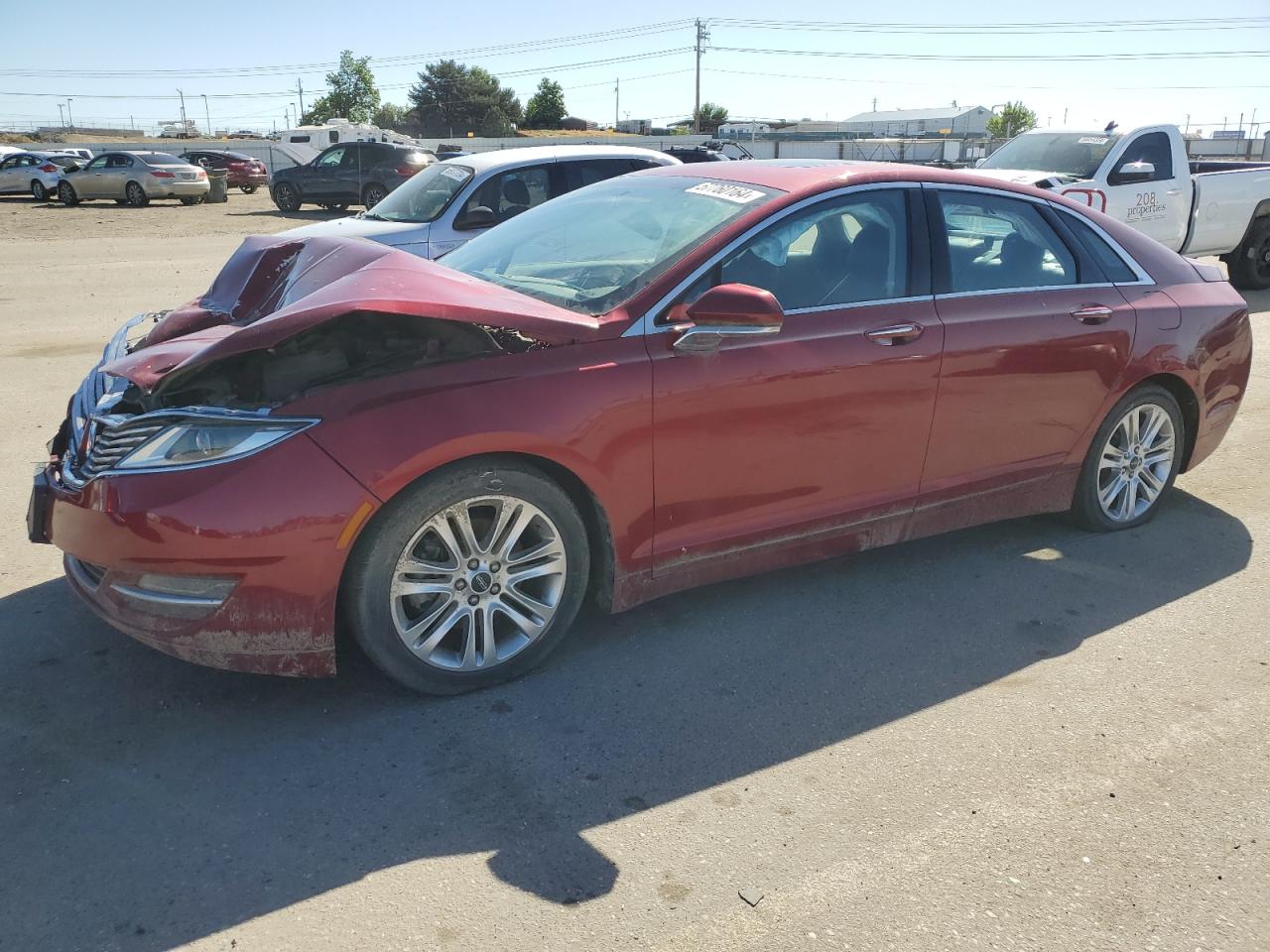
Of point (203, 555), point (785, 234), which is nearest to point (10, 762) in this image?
point (203, 555)

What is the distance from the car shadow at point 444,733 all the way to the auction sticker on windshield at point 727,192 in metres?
1.58

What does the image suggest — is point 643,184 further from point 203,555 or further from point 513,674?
point 203,555

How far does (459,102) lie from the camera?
99.4 meters

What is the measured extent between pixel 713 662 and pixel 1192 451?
2980mm

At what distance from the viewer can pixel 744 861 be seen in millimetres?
2732

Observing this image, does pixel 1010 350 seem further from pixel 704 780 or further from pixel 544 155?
pixel 544 155

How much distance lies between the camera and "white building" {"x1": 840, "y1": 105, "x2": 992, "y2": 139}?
8806cm

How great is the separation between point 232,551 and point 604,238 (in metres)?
1.95

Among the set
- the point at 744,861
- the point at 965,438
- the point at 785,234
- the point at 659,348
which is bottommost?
the point at 744,861

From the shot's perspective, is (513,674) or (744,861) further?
(513,674)

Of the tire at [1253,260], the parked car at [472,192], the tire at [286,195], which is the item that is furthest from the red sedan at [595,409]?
the tire at [286,195]

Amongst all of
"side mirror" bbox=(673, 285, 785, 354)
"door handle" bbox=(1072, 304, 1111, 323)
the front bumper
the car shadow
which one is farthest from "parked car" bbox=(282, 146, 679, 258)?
the front bumper

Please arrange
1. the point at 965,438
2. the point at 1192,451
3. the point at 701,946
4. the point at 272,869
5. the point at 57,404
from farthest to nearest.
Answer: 1. the point at 57,404
2. the point at 1192,451
3. the point at 965,438
4. the point at 272,869
5. the point at 701,946

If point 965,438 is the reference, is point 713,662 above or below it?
below
